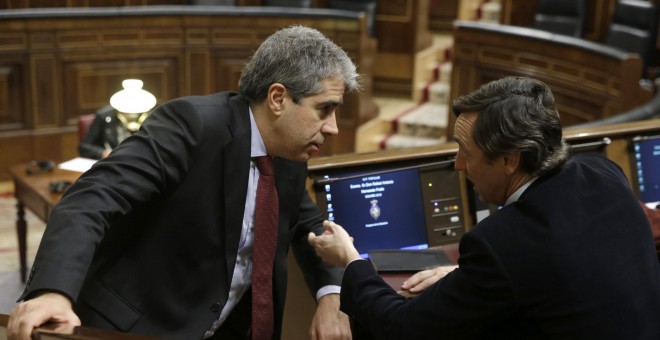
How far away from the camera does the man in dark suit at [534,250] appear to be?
1547 mm

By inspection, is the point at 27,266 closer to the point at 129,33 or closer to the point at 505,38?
the point at 129,33

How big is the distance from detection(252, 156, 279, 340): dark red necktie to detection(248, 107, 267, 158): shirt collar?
16 mm

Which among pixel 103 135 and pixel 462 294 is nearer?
pixel 462 294

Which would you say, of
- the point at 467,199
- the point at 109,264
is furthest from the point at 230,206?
the point at 467,199

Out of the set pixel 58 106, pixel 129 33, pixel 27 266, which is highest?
pixel 129 33

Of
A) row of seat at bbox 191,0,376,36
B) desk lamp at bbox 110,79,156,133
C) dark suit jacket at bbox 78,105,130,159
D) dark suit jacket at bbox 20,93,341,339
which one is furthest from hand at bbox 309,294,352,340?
row of seat at bbox 191,0,376,36

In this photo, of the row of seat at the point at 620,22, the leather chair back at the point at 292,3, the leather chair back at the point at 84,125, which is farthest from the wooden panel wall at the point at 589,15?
the leather chair back at the point at 84,125

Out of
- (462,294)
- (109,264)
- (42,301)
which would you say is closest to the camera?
(42,301)

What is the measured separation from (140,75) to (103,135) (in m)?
2.08

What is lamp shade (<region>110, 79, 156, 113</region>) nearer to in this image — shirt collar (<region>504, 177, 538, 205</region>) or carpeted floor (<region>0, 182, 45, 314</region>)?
carpeted floor (<region>0, 182, 45, 314</region>)

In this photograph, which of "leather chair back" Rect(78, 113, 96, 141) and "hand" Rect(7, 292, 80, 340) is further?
"leather chair back" Rect(78, 113, 96, 141)

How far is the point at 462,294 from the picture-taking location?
1.59m

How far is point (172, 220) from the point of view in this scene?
1.82 meters

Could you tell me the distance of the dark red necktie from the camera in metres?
1.96
